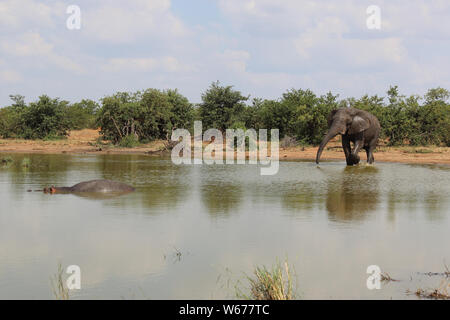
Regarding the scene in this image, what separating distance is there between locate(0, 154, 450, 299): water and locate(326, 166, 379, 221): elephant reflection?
4 cm

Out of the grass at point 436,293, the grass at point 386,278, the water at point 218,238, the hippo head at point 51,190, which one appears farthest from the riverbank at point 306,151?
the grass at point 436,293

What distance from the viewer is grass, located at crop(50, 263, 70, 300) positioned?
5.72 m

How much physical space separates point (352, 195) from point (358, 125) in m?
10.1

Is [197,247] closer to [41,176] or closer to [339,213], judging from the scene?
[339,213]

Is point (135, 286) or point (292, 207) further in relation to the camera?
point (292, 207)

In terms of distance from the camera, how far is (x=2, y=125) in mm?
48812

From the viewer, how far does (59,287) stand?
5.91 metres

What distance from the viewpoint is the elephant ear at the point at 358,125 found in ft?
76.3

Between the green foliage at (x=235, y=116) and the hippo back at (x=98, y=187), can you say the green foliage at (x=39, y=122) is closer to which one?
the green foliage at (x=235, y=116)

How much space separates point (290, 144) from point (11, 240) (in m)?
28.6

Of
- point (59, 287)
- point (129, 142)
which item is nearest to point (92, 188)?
point (59, 287)

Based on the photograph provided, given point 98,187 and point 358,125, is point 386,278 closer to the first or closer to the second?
point 98,187

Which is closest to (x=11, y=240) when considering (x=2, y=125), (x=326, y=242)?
(x=326, y=242)
